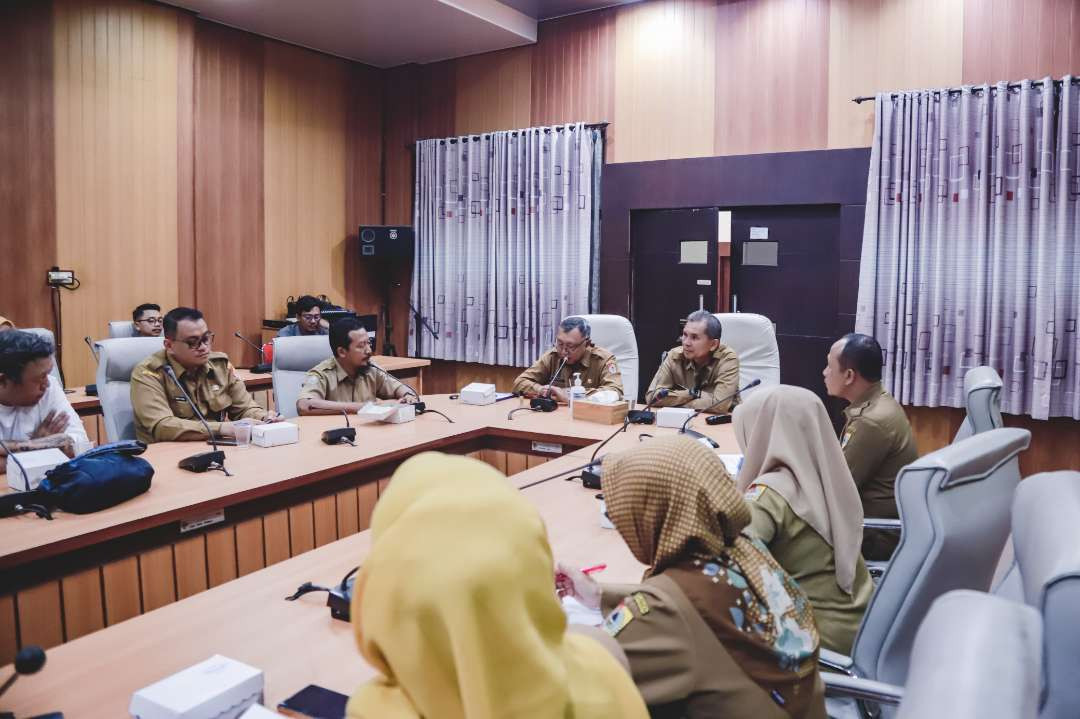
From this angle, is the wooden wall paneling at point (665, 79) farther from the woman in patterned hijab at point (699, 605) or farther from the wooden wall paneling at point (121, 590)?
the woman in patterned hijab at point (699, 605)

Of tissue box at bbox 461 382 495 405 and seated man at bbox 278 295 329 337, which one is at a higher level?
seated man at bbox 278 295 329 337

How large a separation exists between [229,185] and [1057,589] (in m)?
6.04

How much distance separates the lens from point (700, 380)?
4.19 meters

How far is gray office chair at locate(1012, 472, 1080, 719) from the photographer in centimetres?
79

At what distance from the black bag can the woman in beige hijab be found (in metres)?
1.66

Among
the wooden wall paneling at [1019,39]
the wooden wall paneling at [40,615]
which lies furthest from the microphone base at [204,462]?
the wooden wall paneling at [1019,39]

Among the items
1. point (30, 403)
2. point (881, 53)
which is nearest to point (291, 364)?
point (30, 403)

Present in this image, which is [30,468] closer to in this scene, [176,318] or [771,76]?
[176,318]

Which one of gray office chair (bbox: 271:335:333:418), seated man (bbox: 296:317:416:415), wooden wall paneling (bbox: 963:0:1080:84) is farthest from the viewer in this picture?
wooden wall paneling (bbox: 963:0:1080:84)

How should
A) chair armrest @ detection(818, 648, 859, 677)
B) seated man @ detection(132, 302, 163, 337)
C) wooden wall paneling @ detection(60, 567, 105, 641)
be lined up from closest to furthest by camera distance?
chair armrest @ detection(818, 648, 859, 677) → wooden wall paneling @ detection(60, 567, 105, 641) → seated man @ detection(132, 302, 163, 337)

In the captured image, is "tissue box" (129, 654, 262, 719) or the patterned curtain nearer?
"tissue box" (129, 654, 262, 719)

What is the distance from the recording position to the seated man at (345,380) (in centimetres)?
363

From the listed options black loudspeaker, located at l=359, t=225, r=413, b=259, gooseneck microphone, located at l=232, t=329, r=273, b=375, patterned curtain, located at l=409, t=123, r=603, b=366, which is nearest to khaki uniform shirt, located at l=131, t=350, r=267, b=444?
gooseneck microphone, located at l=232, t=329, r=273, b=375

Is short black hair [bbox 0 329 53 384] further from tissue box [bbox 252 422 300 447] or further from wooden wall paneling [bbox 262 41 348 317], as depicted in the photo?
wooden wall paneling [bbox 262 41 348 317]
